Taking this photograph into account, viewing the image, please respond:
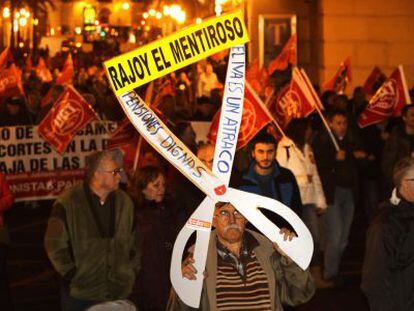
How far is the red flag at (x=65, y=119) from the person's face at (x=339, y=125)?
476 cm

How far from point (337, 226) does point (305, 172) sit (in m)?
0.94

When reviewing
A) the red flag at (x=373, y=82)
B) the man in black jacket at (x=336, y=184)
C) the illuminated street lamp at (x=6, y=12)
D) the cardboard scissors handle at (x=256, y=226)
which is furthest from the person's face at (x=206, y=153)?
the illuminated street lamp at (x=6, y=12)

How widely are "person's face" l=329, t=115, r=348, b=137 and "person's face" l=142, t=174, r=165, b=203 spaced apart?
360cm

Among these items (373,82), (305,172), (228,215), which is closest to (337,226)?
(305,172)

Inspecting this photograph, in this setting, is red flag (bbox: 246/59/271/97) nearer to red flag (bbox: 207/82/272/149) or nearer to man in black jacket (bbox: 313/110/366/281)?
man in black jacket (bbox: 313/110/366/281)

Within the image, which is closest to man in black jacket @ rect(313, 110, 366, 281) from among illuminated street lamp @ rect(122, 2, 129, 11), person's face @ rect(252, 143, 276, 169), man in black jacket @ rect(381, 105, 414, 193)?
man in black jacket @ rect(381, 105, 414, 193)

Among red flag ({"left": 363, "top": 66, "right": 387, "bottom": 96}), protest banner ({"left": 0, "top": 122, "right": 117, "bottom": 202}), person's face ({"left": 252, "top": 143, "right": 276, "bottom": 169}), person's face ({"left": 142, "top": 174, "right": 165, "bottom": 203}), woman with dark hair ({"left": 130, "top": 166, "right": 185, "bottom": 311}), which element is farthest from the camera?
red flag ({"left": 363, "top": 66, "right": 387, "bottom": 96})

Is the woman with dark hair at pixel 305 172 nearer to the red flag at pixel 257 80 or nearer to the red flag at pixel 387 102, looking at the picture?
the red flag at pixel 387 102

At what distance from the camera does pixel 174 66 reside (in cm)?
489

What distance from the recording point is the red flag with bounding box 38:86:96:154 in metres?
13.8

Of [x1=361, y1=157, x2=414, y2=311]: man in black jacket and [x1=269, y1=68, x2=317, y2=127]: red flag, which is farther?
[x1=269, y1=68, x2=317, y2=127]: red flag

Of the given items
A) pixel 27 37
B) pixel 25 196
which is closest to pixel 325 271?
pixel 25 196

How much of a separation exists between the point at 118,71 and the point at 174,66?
29cm

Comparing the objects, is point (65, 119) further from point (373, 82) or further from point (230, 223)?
point (230, 223)
